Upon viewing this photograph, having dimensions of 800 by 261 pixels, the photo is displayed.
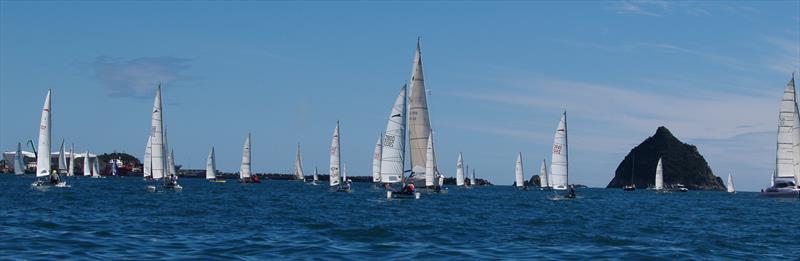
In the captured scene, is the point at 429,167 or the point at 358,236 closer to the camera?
the point at 358,236

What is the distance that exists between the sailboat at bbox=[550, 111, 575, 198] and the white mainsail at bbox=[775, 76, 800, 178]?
28254 mm

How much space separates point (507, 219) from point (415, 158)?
24.1 meters

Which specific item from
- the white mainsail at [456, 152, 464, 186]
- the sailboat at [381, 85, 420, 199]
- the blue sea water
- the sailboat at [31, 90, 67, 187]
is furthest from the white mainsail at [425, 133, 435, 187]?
the white mainsail at [456, 152, 464, 186]

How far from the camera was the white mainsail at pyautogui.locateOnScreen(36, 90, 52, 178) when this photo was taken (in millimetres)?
87125

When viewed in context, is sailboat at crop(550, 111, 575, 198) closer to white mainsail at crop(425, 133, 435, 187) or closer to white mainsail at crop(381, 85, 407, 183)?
white mainsail at crop(425, 133, 435, 187)

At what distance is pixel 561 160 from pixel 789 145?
3057cm

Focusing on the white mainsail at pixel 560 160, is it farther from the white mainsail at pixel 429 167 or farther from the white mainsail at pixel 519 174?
the white mainsail at pixel 519 174

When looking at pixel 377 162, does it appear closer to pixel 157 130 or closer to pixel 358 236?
pixel 157 130

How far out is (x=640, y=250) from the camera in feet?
104

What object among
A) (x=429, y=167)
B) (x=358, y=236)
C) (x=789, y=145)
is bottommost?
(x=358, y=236)

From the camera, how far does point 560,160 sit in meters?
91.9

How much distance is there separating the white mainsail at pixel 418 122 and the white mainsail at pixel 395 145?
5.15ft

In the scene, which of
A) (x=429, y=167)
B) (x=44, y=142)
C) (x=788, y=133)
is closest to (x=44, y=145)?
(x=44, y=142)

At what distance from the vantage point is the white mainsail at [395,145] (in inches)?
2766
